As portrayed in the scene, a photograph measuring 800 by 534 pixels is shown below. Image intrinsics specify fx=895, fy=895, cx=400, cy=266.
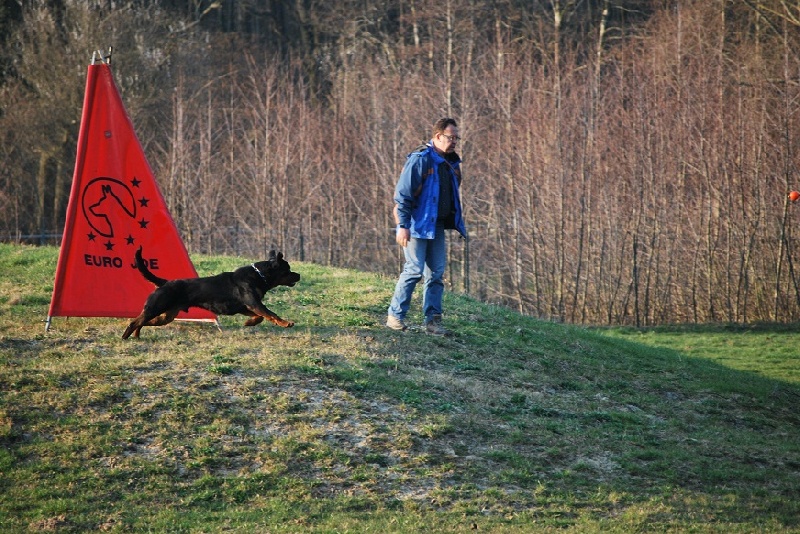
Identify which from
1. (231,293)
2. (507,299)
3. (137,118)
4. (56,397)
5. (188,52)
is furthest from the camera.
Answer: (188,52)

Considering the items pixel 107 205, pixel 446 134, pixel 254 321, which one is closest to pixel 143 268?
pixel 107 205

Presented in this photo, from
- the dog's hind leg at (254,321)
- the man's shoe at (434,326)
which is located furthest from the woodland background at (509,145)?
the dog's hind leg at (254,321)

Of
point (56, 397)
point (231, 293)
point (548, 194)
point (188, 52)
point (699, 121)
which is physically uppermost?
point (188, 52)

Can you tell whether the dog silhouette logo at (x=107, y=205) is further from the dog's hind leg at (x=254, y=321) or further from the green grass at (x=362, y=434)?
the dog's hind leg at (x=254, y=321)

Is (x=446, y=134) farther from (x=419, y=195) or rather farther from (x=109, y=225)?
(x=109, y=225)

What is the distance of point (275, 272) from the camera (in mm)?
9445

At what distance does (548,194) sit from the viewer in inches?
816

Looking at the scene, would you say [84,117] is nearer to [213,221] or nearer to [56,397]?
[56,397]

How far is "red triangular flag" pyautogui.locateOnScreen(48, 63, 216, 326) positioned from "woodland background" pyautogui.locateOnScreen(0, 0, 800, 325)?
10537 millimetres

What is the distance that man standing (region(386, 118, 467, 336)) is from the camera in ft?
30.7

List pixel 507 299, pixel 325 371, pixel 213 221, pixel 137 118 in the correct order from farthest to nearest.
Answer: pixel 137 118, pixel 213 221, pixel 507 299, pixel 325 371

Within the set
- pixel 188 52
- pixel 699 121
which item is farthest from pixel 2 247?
pixel 188 52

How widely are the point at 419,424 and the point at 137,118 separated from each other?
25.1 meters

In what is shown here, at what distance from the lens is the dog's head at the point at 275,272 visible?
370 inches
